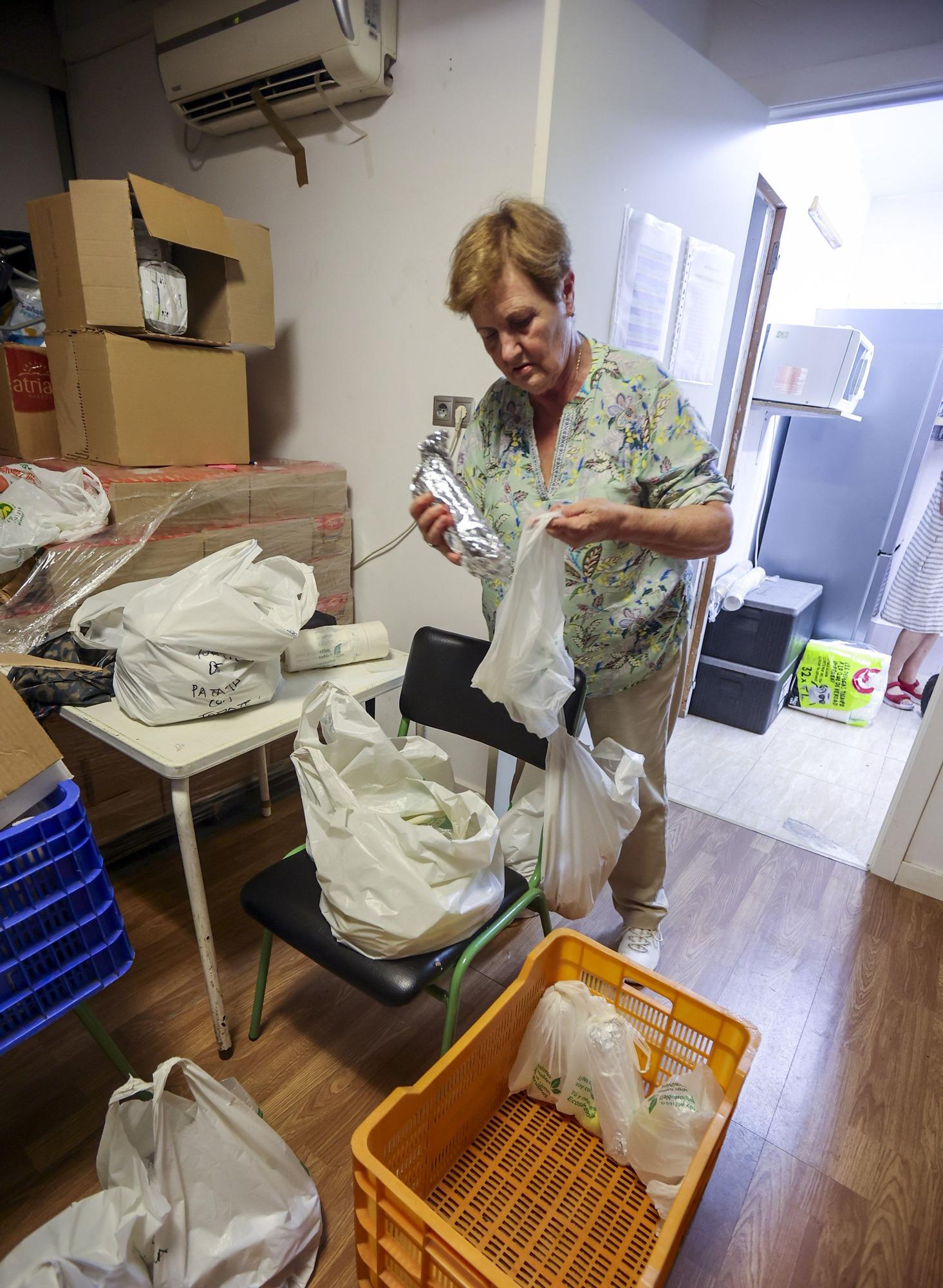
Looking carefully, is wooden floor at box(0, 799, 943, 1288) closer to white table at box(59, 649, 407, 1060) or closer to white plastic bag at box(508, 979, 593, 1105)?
white table at box(59, 649, 407, 1060)

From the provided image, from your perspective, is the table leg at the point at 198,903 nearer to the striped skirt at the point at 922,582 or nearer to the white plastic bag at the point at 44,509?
the white plastic bag at the point at 44,509

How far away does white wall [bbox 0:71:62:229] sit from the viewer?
7.75ft

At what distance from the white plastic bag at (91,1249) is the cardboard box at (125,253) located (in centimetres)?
175

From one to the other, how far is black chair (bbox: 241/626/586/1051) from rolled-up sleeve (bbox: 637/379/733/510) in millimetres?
368

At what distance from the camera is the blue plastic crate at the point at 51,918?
34.0 inches

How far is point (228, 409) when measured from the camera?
6.24 feet

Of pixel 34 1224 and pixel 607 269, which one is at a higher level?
pixel 607 269

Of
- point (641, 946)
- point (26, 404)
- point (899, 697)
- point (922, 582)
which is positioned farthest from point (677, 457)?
point (899, 697)

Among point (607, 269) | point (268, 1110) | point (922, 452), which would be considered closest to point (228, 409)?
point (607, 269)

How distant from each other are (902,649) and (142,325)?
11.4 ft

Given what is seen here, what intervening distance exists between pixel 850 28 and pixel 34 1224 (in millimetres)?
3136

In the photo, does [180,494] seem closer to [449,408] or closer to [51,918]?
[449,408]

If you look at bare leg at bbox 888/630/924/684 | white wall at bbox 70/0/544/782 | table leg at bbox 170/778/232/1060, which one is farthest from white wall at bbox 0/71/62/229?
bare leg at bbox 888/630/924/684

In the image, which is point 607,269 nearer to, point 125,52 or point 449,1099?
point 449,1099
